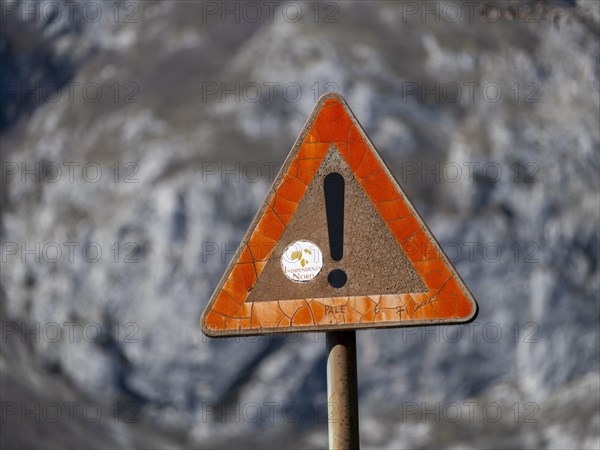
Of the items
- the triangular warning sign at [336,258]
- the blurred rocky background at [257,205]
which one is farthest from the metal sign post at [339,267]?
the blurred rocky background at [257,205]

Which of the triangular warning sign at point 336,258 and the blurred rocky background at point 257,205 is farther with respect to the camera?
the blurred rocky background at point 257,205

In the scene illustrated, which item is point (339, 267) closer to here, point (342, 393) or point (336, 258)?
point (336, 258)

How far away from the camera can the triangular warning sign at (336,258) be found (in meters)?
2.13

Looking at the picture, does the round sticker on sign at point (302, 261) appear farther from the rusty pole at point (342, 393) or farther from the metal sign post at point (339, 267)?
the rusty pole at point (342, 393)

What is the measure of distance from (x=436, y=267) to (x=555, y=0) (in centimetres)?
900

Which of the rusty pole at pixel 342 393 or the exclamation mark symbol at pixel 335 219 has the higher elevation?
the exclamation mark symbol at pixel 335 219

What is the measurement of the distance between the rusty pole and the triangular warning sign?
99 mm

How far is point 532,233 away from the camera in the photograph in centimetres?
906

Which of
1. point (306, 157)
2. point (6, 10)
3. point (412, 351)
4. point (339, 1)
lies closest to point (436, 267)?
point (306, 157)

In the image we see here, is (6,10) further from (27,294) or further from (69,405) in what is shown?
(69,405)

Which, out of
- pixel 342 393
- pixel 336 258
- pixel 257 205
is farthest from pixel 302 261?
pixel 257 205

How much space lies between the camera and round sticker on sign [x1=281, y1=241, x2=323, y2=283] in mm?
2160

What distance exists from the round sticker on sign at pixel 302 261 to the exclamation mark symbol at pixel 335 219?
37 mm

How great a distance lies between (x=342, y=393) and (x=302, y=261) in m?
0.34
